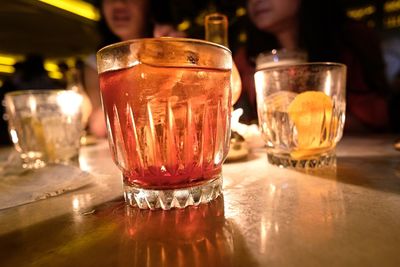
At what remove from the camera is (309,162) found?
2.17 ft

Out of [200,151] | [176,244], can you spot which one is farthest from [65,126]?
[176,244]

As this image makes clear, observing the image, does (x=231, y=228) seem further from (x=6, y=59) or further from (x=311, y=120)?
(x=6, y=59)

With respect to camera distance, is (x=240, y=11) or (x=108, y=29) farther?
(x=240, y=11)

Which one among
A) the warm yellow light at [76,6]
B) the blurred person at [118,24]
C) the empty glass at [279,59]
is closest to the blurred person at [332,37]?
the empty glass at [279,59]

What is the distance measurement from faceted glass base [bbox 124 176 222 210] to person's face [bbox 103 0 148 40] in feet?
6.01

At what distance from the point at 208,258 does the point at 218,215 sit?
0.11 meters

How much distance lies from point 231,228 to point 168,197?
11 centimetres

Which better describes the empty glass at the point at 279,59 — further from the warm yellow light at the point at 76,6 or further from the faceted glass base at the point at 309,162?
the warm yellow light at the point at 76,6

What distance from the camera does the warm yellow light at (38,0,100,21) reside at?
10.7ft

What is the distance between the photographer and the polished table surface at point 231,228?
11.4 inches

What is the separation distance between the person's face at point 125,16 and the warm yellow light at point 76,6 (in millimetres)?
1234

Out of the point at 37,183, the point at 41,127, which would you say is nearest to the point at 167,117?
the point at 37,183

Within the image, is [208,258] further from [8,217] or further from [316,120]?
[316,120]

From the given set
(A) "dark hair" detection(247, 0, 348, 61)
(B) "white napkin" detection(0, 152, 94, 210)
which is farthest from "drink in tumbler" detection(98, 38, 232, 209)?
(A) "dark hair" detection(247, 0, 348, 61)
